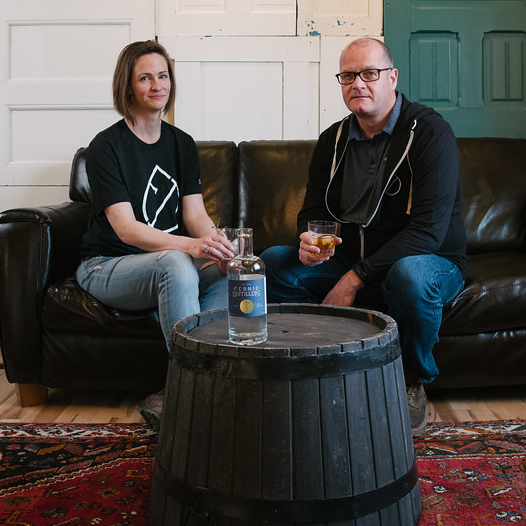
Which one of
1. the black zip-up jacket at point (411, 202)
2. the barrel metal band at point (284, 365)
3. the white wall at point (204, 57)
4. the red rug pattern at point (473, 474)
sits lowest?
the red rug pattern at point (473, 474)

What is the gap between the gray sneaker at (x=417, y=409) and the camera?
1915 millimetres

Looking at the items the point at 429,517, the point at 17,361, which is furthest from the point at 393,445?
the point at 17,361

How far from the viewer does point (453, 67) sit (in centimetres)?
315

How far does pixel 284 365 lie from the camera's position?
3.90 ft

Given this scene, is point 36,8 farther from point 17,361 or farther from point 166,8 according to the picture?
point 17,361

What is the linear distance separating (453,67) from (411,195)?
52.5 inches

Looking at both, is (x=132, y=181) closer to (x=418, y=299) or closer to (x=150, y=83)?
(x=150, y=83)

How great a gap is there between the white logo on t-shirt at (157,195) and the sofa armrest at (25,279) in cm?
31

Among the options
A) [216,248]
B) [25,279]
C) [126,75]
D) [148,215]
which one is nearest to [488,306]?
[216,248]

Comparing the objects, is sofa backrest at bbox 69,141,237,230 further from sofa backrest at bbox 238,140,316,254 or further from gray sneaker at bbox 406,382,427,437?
gray sneaker at bbox 406,382,427,437

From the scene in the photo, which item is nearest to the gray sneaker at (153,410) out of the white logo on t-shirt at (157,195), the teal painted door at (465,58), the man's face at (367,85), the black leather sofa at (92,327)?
the black leather sofa at (92,327)

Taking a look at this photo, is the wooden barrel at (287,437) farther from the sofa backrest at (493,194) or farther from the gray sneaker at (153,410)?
the sofa backrest at (493,194)

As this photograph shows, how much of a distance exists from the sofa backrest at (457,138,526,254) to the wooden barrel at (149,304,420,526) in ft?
4.90

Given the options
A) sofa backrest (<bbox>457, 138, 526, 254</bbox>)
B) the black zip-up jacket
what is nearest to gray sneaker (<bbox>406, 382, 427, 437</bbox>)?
the black zip-up jacket
